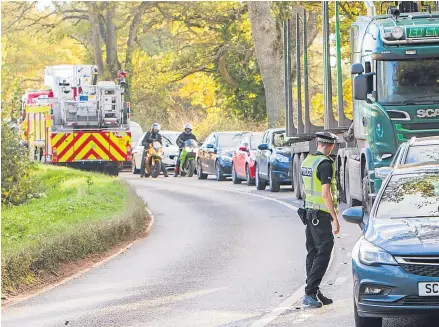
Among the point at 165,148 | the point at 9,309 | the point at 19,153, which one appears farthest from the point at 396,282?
the point at 165,148

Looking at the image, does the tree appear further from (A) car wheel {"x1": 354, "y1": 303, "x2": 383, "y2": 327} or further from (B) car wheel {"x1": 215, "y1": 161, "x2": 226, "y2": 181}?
(A) car wheel {"x1": 354, "y1": 303, "x2": 383, "y2": 327}

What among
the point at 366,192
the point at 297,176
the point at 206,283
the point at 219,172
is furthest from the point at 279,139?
the point at 206,283

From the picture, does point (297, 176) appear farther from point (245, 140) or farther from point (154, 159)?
point (154, 159)

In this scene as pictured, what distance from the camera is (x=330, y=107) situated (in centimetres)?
2536

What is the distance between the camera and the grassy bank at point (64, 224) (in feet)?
48.7

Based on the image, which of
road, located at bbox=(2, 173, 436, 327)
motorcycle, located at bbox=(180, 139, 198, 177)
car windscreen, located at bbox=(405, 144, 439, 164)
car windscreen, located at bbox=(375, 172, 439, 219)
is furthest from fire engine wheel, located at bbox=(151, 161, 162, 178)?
car windscreen, located at bbox=(375, 172, 439, 219)

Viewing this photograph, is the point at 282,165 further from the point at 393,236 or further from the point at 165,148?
the point at 393,236

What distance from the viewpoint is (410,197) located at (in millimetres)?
11203

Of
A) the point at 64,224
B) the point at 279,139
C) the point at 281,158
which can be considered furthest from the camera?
the point at 279,139

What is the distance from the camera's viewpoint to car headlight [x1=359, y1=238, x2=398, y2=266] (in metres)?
9.96

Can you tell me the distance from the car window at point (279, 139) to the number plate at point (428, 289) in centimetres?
2184

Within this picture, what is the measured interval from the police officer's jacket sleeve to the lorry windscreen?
28.0ft

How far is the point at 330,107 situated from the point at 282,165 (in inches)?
219

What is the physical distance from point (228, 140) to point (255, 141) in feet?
16.3
